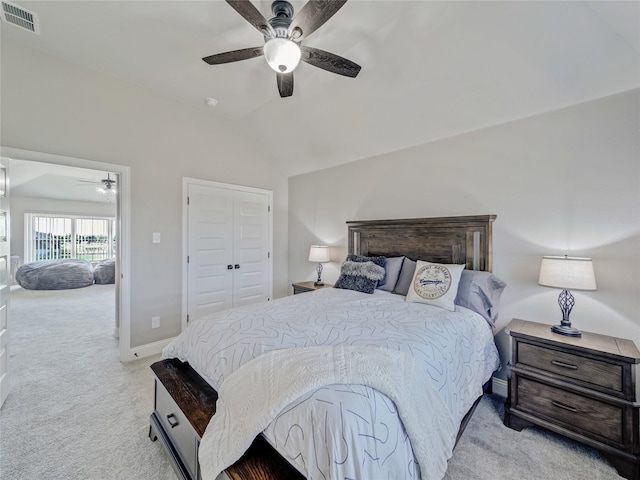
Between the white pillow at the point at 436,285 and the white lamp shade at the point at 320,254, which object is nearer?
the white pillow at the point at 436,285

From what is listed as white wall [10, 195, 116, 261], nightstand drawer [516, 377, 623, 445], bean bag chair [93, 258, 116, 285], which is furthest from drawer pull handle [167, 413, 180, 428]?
white wall [10, 195, 116, 261]

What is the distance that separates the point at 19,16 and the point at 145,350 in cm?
330

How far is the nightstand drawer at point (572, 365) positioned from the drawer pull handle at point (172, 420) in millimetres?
2362

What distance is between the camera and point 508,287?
2.45 meters

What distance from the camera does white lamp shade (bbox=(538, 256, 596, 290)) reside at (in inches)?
72.5

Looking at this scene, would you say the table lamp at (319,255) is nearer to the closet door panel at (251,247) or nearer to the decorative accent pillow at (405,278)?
the closet door panel at (251,247)

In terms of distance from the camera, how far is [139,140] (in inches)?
122

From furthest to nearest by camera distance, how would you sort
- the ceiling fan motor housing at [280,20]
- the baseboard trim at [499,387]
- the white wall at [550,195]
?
the baseboard trim at [499,387]
the white wall at [550,195]
the ceiling fan motor housing at [280,20]

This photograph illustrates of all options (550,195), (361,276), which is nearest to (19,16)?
(361,276)

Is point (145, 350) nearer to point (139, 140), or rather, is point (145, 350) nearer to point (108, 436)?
point (108, 436)

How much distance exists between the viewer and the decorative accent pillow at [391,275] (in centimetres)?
287

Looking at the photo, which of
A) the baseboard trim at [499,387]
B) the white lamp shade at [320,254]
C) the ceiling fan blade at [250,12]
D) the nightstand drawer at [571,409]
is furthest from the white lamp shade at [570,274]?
the ceiling fan blade at [250,12]

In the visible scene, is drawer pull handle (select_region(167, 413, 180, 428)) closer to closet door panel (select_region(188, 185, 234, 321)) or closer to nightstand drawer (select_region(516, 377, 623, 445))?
closet door panel (select_region(188, 185, 234, 321))

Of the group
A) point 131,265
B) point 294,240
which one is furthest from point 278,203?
point 131,265
